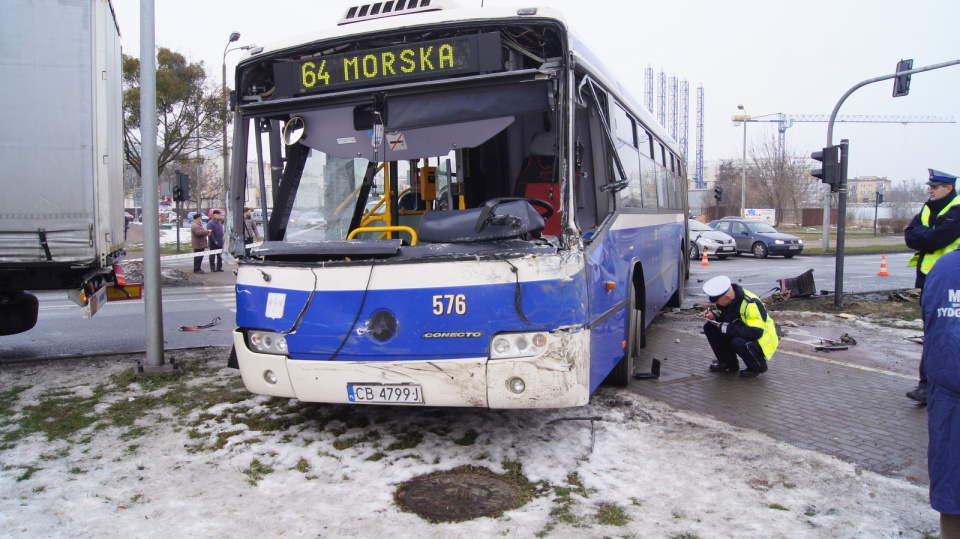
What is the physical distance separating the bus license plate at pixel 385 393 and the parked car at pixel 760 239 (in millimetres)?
26028

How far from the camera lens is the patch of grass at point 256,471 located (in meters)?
4.79

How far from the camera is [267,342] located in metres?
5.29

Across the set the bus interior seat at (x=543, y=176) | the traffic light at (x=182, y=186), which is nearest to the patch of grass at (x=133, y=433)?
the bus interior seat at (x=543, y=176)

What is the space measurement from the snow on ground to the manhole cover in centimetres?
11

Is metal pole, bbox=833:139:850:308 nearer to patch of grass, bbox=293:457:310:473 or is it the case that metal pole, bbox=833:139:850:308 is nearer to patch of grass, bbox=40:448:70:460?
patch of grass, bbox=293:457:310:473

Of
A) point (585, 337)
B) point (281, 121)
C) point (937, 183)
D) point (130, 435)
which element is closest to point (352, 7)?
point (281, 121)

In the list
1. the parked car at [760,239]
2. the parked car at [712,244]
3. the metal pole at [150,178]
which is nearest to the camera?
the metal pole at [150,178]

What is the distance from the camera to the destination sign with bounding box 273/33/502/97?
506cm

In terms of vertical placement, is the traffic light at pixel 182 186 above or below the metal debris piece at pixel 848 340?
above

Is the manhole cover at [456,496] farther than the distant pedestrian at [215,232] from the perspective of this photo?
No

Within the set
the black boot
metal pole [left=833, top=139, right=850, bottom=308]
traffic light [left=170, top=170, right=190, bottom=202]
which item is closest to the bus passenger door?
the black boot

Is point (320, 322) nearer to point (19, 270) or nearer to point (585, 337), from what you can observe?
point (585, 337)

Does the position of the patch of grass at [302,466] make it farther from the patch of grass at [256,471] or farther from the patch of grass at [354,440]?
the patch of grass at [354,440]

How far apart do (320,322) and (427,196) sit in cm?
153
